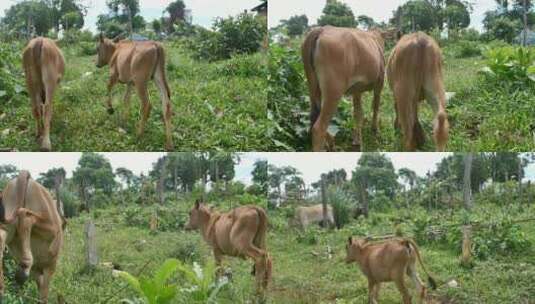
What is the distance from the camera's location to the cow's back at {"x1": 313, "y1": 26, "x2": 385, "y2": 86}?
22.5ft

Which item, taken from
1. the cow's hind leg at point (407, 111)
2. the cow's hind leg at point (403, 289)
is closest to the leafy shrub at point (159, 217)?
the cow's hind leg at point (403, 289)

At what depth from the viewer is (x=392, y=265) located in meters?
7.44

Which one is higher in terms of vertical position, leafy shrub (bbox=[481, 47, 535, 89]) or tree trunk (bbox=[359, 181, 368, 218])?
leafy shrub (bbox=[481, 47, 535, 89])

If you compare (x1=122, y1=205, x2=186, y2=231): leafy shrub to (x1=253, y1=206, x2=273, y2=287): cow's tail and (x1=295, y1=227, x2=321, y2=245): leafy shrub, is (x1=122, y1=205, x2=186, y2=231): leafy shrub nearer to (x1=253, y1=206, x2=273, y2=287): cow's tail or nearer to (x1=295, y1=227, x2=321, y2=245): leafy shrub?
(x1=253, y1=206, x2=273, y2=287): cow's tail

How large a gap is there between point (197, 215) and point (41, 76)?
7.76ft

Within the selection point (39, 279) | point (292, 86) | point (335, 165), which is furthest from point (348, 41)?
point (39, 279)

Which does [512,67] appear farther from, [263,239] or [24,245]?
[24,245]

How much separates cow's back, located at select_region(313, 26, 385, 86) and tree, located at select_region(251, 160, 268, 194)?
1.62 m

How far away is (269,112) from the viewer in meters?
7.85

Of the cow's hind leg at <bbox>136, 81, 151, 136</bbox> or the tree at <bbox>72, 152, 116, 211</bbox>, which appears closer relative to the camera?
the cow's hind leg at <bbox>136, 81, 151, 136</bbox>

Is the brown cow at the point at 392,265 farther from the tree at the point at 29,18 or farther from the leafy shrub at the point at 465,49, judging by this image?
the tree at the point at 29,18

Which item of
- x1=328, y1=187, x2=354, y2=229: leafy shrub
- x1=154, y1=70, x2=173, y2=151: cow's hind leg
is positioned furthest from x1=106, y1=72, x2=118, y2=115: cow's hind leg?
x1=328, y1=187, x2=354, y2=229: leafy shrub

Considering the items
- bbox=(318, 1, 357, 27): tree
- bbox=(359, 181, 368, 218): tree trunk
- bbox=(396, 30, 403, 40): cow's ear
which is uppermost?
bbox=(318, 1, 357, 27): tree

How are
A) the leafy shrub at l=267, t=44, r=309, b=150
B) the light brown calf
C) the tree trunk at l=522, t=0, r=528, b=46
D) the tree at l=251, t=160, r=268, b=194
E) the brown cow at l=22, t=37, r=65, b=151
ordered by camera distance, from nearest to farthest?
1. the brown cow at l=22, t=37, r=65, b=151
2. the leafy shrub at l=267, t=44, r=309, b=150
3. the tree at l=251, t=160, r=268, b=194
4. the light brown calf
5. the tree trunk at l=522, t=0, r=528, b=46
